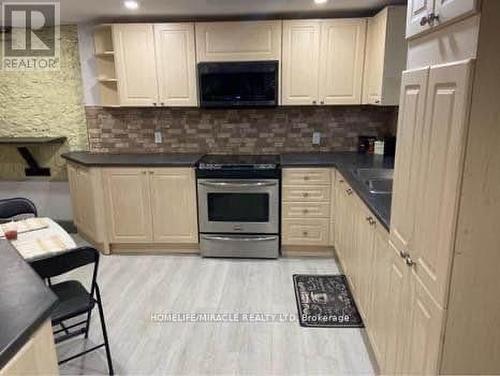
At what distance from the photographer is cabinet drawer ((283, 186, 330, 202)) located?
11.0 ft

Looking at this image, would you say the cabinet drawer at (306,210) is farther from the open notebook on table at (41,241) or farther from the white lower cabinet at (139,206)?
the open notebook on table at (41,241)

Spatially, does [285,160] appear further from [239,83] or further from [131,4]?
[131,4]

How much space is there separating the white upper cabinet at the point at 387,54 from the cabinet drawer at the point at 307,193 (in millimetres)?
886

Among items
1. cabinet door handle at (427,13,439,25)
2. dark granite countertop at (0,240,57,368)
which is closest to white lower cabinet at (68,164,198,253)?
dark granite countertop at (0,240,57,368)

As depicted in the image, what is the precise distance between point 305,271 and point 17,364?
8.23 feet

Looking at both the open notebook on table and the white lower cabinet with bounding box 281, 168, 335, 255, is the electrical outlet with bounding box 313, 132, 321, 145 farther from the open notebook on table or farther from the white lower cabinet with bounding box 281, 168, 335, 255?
the open notebook on table

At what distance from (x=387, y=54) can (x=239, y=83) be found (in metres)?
1.27

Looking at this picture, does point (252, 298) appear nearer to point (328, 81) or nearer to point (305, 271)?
point (305, 271)

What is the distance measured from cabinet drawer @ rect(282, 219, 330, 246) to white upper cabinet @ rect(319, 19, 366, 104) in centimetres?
114

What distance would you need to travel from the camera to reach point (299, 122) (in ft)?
12.5

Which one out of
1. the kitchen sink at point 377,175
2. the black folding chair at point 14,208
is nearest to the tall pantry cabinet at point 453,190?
the kitchen sink at point 377,175

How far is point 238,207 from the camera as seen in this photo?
3424 mm
